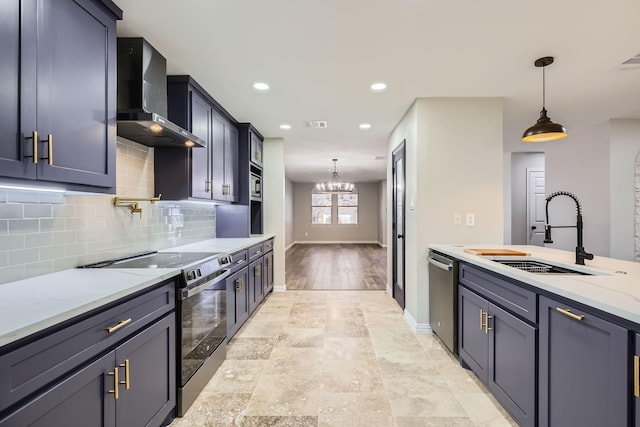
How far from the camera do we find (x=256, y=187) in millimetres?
4602

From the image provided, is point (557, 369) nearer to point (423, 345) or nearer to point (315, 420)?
point (315, 420)

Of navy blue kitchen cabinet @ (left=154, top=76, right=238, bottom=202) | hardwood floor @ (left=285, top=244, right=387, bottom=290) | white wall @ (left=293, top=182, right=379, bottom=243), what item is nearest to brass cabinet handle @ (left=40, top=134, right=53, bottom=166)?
navy blue kitchen cabinet @ (left=154, top=76, right=238, bottom=202)

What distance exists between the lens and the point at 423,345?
296cm

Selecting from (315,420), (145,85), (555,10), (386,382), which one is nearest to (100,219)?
(145,85)

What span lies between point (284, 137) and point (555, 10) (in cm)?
371

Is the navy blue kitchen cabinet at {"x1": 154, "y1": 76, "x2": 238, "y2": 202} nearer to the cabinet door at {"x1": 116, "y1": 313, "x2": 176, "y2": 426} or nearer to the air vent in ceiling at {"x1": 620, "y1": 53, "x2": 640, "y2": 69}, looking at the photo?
the cabinet door at {"x1": 116, "y1": 313, "x2": 176, "y2": 426}

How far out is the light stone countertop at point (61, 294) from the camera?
0.99 meters

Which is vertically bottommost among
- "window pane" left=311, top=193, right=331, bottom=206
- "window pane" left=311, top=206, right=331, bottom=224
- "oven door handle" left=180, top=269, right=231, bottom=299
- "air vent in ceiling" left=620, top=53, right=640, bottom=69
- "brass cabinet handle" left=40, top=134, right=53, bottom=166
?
"oven door handle" left=180, top=269, right=231, bottom=299

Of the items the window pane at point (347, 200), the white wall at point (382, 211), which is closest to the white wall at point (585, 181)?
the white wall at point (382, 211)

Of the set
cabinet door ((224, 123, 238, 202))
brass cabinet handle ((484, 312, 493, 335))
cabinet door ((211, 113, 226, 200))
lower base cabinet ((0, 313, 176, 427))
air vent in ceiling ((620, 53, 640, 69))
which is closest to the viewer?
lower base cabinet ((0, 313, 176, 427))

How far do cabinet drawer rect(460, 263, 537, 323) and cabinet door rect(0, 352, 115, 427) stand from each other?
202cm

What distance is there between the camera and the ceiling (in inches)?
72.9

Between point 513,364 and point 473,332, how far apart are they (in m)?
0.53

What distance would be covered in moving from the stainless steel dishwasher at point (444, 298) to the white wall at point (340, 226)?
929 cm
